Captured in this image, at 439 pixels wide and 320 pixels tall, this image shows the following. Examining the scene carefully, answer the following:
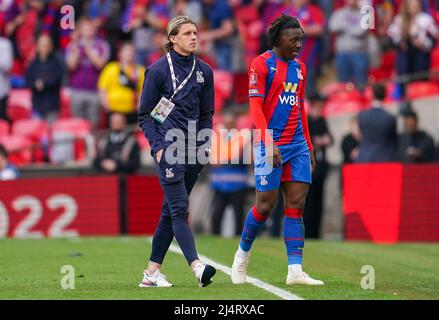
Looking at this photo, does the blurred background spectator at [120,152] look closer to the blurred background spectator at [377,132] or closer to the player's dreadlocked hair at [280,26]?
the blurred background spectator at [377,132]

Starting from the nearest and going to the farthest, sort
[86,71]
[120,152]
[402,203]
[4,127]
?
[402,203] → [120,152] → [86,71] → [4,127]

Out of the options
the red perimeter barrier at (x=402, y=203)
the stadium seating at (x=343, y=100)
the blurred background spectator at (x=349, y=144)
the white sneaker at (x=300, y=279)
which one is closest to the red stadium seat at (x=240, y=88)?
the stadium seating at (x=343, y=100)

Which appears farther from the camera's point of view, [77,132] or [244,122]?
[77,132]

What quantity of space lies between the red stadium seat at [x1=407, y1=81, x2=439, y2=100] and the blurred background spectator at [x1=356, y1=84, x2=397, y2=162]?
2.16 metres

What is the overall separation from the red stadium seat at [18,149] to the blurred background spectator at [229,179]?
14.4ft

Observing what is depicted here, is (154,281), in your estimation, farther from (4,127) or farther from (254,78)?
(4,127)

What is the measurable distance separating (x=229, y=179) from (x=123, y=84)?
302 cm

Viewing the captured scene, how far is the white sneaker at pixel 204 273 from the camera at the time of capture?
31.5 ft

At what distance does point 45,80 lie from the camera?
2334 cm

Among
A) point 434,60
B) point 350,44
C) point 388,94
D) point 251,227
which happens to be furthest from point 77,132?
point 251,227

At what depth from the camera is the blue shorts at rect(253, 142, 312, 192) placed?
402 inches

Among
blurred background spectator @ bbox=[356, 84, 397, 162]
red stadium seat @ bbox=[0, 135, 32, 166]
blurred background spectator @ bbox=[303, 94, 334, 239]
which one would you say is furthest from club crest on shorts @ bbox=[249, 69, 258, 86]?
red stadium seat @ bbox=[0, 135, 32, 166]
